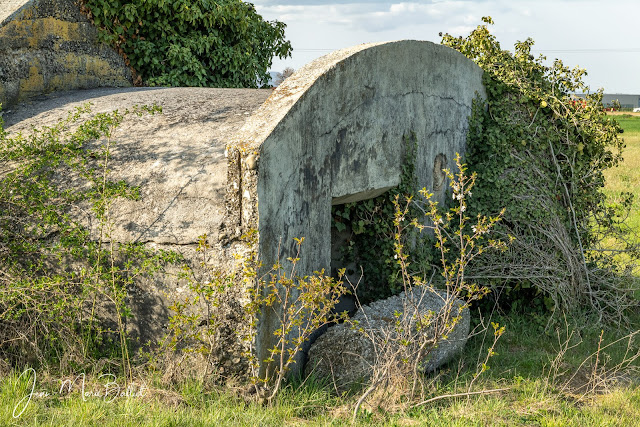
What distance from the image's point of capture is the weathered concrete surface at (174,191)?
15.6ft

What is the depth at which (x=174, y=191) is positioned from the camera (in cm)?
507

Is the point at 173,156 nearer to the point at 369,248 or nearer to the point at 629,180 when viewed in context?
the point at 369,248

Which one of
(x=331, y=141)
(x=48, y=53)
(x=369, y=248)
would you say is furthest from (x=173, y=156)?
(x=48, y=53)

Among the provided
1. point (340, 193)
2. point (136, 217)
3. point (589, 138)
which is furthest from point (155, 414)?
point (589, 138)

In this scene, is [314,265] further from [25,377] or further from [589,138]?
[589,138]

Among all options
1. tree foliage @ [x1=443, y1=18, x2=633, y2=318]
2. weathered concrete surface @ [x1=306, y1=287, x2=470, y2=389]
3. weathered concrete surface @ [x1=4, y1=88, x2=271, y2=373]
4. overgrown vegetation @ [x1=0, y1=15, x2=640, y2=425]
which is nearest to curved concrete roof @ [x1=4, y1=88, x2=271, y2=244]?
weathered concrete surface @ [x1=4, y1=88, x2=271, y2=373]

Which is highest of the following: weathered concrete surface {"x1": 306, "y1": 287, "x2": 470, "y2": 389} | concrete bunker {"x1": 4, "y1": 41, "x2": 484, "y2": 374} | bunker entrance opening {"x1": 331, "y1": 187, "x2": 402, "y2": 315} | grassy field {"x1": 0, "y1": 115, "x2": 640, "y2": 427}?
concrete bunker {"x1": 4, "y1": 41, "x2": 484, "y2": 374}

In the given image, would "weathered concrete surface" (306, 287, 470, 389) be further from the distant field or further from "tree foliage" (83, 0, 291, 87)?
the distant field

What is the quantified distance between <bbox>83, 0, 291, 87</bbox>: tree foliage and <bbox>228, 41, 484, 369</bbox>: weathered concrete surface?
3640mm

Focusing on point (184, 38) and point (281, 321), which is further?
point (184, 38)

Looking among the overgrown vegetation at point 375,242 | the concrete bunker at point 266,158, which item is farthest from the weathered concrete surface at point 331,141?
the overgrown vegetation at point 375,242

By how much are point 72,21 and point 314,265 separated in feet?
15.9

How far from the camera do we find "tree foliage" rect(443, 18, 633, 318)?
23.4 ft

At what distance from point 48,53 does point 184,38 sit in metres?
2.03
